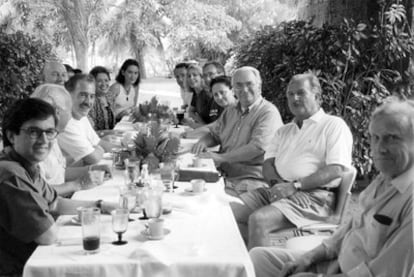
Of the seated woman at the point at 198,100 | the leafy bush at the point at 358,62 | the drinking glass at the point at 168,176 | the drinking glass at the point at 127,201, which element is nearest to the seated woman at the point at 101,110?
the seated woman at the point at 198,100

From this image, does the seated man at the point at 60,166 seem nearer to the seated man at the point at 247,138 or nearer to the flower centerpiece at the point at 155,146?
the flower centerpiece at the point at 155,146

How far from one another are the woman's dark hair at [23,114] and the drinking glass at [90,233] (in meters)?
0.55

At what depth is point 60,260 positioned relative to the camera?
1787 millimetres

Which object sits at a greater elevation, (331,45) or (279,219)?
(331,45)

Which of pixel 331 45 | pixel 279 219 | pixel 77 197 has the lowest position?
pixel 279 219

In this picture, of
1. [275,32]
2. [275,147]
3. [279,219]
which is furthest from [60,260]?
[275,32]

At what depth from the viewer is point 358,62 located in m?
5.06

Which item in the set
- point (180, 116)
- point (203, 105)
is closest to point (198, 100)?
point (203, 105)

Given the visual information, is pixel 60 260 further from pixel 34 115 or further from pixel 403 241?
pixel 403 241

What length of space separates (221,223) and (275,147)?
4.83 feet

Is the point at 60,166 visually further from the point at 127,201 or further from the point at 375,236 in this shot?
the point at 375,236

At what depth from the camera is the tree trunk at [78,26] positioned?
46.4 feet

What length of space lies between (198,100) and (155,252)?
178 inches

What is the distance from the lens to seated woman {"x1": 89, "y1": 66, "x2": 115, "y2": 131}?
5730 millimetres
